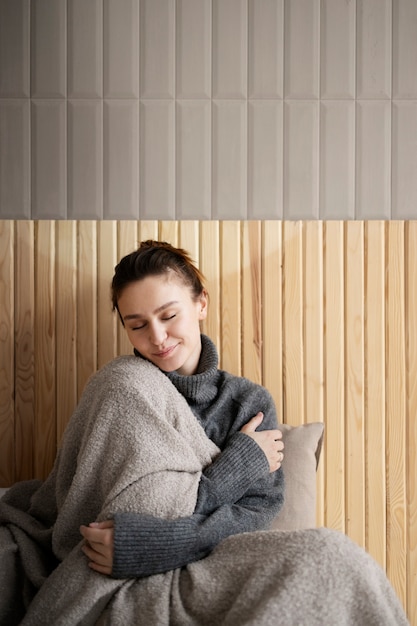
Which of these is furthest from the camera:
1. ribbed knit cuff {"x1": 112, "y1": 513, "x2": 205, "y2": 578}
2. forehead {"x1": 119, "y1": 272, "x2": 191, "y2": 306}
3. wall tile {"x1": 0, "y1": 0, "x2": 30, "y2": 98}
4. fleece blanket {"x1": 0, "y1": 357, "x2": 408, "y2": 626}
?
wall tile {"x1": 0, "y1": 0, "x2": 30, "y2": 98}

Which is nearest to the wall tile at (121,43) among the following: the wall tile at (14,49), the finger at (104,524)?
the wall tile at (14,49)

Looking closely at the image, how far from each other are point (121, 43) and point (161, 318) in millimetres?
867

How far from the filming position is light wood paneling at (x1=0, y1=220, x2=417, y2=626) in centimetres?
178

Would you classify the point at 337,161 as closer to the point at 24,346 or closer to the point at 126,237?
the point at 126,237

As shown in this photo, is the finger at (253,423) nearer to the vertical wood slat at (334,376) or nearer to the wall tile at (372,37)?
the vertical wood slat at (334,376)

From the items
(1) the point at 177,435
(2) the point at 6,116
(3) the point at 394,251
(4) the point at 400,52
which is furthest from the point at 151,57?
(1) the point at 177,435

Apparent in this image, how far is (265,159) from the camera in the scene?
1.79 m

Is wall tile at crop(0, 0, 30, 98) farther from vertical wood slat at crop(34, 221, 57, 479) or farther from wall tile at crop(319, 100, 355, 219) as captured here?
wall tile at crop(319, 100, 355, 219)

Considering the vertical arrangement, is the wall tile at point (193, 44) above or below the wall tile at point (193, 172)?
above

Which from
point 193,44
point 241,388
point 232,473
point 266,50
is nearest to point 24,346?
point 241,388

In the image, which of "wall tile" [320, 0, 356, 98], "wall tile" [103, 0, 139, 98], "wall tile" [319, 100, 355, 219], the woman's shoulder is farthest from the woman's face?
"wall tile" [320, 0, 356, 98]

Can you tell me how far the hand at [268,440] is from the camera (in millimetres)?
1448

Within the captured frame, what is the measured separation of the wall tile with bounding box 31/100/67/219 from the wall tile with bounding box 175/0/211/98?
1.18 feet

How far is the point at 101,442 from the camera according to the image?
1.30m
